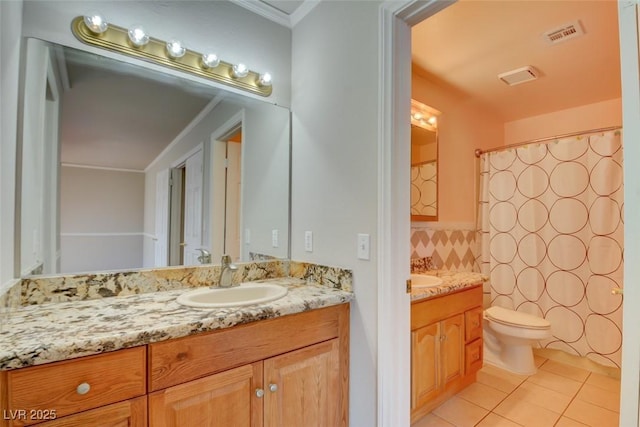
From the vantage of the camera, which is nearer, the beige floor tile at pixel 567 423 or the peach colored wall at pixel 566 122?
the beige floor tile at pixel 567 423

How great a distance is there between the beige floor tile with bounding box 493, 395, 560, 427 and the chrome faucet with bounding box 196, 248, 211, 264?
1.99 metres

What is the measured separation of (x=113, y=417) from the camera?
872mm

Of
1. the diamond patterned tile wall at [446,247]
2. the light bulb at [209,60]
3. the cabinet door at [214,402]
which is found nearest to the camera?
the cabinet door at [214,402]

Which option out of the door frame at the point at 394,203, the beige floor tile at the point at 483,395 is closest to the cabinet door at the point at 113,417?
the door frame at the point at 394,203

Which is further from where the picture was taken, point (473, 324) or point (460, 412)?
point (473, 324)

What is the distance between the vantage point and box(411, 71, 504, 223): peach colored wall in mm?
2648

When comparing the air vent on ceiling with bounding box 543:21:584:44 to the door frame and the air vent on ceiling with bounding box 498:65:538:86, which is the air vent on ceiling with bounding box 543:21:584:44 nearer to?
the air vent on ceiling with bounding box 498:65:538:86

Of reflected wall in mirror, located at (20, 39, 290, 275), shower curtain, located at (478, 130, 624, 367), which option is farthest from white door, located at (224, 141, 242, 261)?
shower curtain, located at (478, 130, 624, 367)

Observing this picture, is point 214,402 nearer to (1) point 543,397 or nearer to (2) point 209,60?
(2) point 209,60

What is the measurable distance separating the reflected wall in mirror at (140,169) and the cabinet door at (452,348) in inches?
43.8

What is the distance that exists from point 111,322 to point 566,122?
3.98 meters

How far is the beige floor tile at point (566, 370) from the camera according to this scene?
7.71 ft

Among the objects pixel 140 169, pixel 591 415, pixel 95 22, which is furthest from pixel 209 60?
pixel 591 415

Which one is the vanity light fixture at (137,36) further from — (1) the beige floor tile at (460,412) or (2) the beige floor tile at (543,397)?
(2) the beige floor tile at (543,397)
